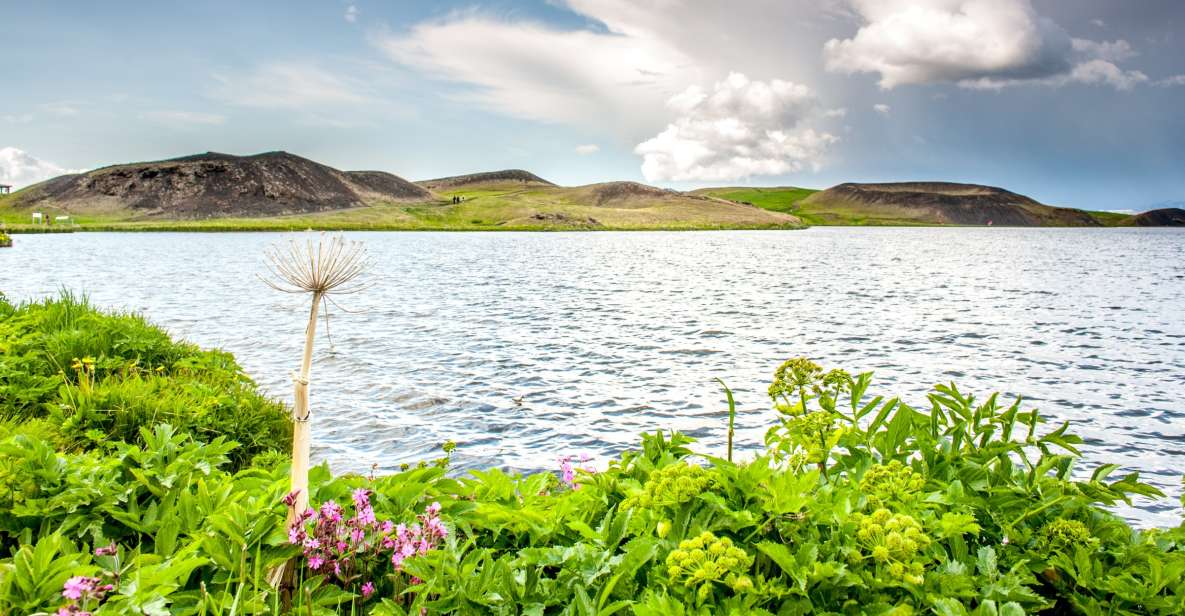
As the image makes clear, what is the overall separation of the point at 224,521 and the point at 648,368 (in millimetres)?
13389

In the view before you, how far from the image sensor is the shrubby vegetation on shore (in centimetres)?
285

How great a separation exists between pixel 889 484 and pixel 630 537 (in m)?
1.45

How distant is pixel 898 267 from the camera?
183 feet

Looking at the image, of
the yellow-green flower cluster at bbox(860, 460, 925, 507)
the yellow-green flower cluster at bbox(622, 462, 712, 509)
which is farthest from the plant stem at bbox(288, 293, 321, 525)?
the yellow-green flower cluster at bbox(860, 460, 925, 507)

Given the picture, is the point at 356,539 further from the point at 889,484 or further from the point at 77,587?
the point at 889,484

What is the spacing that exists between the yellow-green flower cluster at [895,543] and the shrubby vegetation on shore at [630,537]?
13 mm

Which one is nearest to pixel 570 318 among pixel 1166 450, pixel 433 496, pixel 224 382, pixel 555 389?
pixel 555 389

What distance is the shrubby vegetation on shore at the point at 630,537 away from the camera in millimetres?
2852

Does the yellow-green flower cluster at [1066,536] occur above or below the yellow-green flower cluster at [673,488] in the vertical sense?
below

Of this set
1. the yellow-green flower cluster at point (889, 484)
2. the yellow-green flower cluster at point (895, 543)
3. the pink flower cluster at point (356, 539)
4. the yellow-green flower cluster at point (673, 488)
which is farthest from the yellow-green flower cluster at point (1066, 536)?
the pink flower cluster at point (356, 539)

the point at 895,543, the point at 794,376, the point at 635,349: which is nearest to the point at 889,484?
the point at 895,543

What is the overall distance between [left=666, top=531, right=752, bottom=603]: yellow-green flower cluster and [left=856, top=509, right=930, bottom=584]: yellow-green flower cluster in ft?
1.79

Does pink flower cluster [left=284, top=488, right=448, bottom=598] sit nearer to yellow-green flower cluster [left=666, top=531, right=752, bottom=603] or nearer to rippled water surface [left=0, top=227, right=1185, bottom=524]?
yellow-green flower cluster [left=666, top=531, right=752, bottom=603]

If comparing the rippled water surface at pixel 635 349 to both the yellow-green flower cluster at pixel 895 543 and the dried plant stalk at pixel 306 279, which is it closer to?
the dried plant stalk at pixel 306 279
